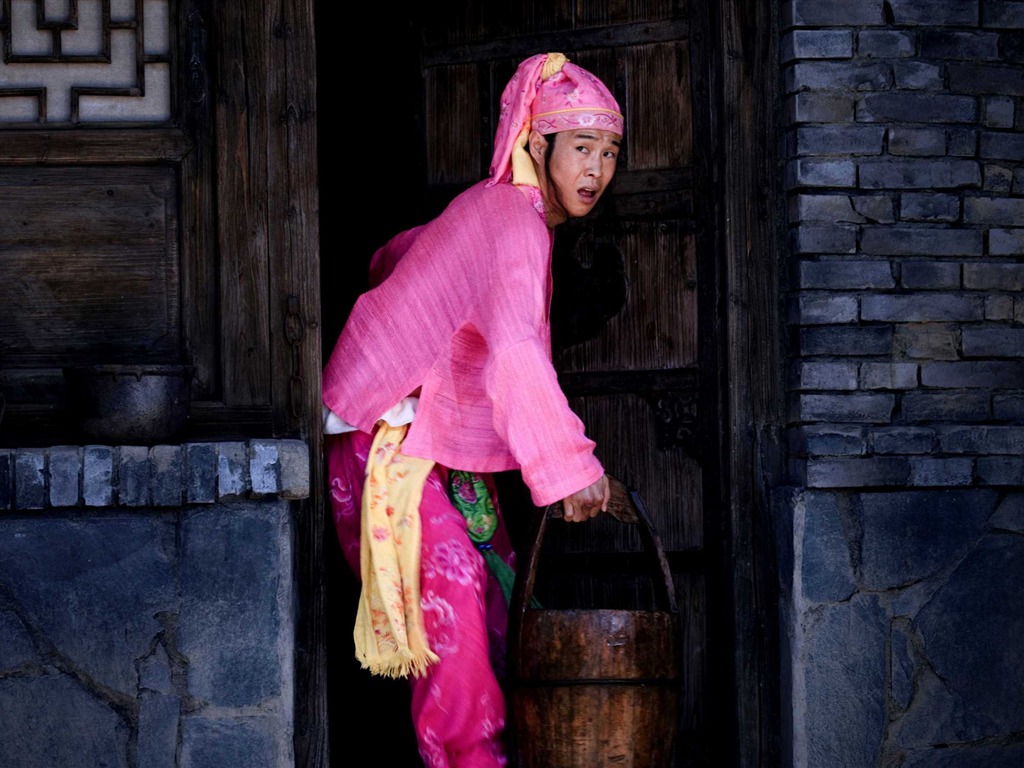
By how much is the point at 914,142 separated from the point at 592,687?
1.71 metres

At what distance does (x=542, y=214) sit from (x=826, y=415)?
0.95 meters

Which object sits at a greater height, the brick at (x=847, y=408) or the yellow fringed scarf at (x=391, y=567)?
the brick at (x=847, y=408)

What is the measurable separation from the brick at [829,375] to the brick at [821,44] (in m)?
Answer: 0.84

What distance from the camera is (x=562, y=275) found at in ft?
14.7

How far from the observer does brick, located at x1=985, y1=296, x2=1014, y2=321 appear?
12.1 feet

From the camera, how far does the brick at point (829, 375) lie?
11.8 ft

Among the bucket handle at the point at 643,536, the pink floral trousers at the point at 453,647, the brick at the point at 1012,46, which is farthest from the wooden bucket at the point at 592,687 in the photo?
the brick at the point at 1012,46

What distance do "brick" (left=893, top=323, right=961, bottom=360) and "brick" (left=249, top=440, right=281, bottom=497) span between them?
1.68 metres

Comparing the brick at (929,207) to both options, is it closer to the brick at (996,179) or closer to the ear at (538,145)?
the brick at (996,179)

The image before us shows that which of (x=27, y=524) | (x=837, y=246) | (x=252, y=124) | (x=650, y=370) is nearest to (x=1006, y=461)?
(x=837, y=246)

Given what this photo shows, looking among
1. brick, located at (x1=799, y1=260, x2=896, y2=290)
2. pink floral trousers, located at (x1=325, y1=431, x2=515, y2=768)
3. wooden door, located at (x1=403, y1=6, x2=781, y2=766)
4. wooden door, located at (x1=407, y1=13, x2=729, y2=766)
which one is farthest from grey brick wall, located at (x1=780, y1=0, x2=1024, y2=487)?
pink floral trousers, located at (x1=325, y1=431, x2=515, y2=768)

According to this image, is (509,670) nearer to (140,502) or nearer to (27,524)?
(140,502)

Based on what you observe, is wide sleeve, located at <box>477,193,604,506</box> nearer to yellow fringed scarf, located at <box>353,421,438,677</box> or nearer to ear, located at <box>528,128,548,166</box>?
yellow fringed scarf, located at <box>353,421,438,677</box>

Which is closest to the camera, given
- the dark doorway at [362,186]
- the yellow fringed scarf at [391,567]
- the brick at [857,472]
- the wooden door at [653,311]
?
the yellow fringed scarf at [391,567]
